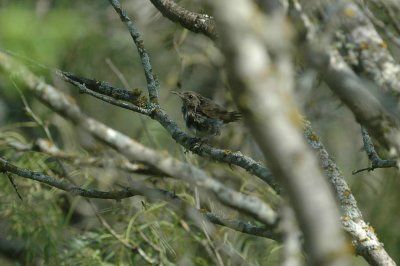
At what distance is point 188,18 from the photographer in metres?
4.06

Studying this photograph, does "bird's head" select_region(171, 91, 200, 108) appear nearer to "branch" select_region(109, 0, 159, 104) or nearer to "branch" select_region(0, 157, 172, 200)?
"branch" select_region(109, 0, 159, 104)

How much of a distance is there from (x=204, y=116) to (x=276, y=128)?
3895 millimetres

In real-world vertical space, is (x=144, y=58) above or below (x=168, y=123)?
above

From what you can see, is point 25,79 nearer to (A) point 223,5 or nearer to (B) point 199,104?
(A) point 223,5

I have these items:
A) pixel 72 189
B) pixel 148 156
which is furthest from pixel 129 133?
pixel 148 156

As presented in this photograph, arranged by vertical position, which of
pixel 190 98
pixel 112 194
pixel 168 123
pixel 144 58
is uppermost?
pixel 144 58

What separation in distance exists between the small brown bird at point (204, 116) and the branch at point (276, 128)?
134 inches

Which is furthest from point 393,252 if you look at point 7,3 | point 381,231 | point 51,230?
point 7,3

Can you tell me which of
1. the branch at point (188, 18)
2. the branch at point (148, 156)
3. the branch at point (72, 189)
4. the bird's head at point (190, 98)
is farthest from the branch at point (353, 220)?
→ the bird's head at point (190, 98)

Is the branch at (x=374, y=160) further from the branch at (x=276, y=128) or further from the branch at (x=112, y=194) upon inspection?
the branch at (x=276, y=128)

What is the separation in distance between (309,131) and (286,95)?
1990mm

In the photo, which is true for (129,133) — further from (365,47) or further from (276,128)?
(276,128)

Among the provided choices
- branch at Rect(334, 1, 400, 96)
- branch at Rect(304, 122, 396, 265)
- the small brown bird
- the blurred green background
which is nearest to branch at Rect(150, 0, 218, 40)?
the blurred green background

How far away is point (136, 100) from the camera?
382 centimetres
